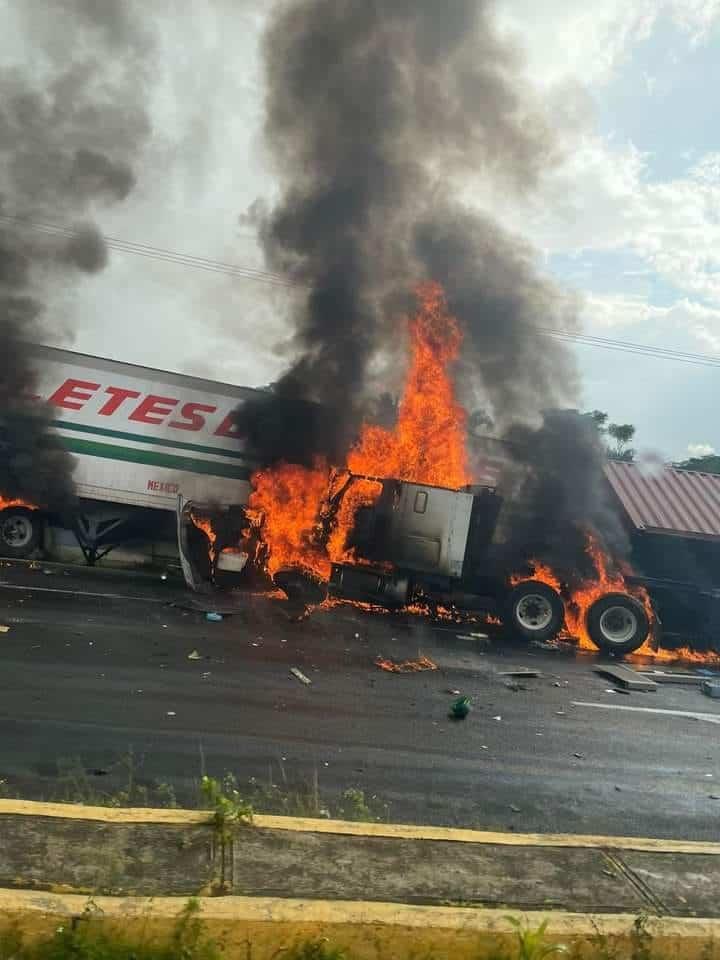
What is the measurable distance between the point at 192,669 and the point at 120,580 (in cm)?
578

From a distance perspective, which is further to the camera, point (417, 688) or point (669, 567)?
point (669, 567)

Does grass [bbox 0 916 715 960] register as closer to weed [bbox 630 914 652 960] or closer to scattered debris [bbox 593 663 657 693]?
weed [bbox 630 914 652 960]

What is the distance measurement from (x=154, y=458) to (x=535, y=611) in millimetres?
7622

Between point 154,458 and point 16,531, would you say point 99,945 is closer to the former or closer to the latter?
point 154,458

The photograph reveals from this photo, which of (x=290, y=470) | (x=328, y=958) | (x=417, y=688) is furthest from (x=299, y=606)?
(x=328, y=958)

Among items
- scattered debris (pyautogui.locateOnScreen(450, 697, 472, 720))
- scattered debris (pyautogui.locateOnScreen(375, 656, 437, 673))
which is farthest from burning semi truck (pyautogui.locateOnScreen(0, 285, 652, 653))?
scattered debris (pyautogui.locateOnScreen(450, 697, 472, 720))

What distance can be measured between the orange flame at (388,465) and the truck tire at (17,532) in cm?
420

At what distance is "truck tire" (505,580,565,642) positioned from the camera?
12352 millimetres

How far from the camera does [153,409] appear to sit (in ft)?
47.5

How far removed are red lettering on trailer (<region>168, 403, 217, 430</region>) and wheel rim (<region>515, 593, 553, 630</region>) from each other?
692 cm

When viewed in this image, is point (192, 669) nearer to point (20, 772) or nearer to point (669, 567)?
point (20, 772)

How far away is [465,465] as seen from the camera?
560 inches

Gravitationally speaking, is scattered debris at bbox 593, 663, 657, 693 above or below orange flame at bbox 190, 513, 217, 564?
below

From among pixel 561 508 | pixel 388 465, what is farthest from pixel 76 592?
pixel 561 508
